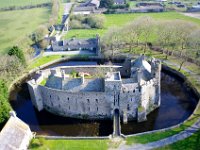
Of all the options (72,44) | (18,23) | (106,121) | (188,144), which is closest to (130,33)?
(72,44)

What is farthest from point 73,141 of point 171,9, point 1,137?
point 171,9

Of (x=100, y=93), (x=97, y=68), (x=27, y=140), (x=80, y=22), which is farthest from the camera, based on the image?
(x=80, y=22)

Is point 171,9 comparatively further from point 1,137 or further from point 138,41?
point 1,137

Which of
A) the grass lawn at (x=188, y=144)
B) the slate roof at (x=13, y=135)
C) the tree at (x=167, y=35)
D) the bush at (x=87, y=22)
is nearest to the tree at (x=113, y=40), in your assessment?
the tree at (x=167, y=35)

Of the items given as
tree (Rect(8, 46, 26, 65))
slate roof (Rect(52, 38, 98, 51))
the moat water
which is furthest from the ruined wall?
slate roof (Rect(52, 38, 98, 51))

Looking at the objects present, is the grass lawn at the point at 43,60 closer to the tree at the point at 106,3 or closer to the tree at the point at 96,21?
the tree at the point at 96,21

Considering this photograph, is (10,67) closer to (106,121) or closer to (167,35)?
(106,121)
